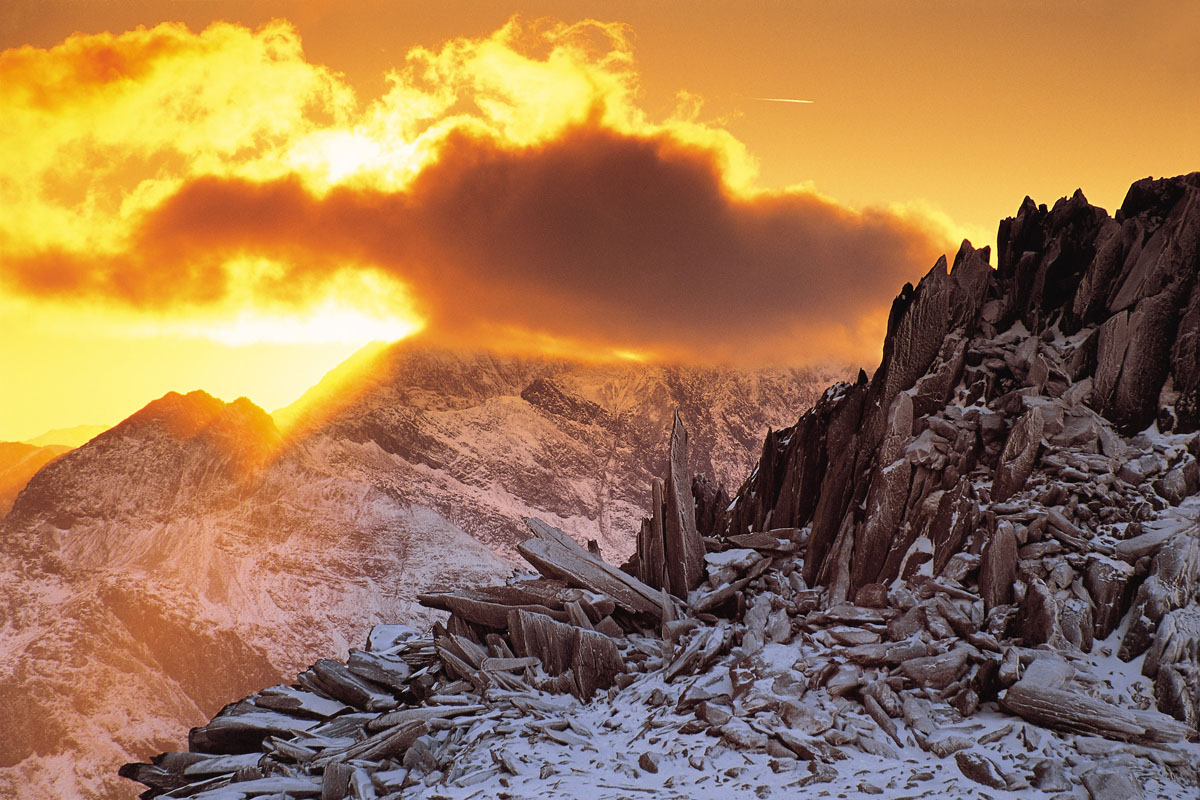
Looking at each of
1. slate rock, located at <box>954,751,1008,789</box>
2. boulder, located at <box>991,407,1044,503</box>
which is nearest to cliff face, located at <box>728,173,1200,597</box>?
boulder, located at <box>991,407,1044,503</box>

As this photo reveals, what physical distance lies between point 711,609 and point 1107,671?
11009 mm

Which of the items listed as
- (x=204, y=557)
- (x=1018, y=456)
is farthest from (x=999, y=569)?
(x=204, y=557)

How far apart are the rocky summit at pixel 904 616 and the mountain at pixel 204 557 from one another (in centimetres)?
12222

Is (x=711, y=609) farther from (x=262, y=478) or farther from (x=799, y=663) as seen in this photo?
(x=262, y=478)

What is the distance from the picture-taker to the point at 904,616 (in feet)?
72.2

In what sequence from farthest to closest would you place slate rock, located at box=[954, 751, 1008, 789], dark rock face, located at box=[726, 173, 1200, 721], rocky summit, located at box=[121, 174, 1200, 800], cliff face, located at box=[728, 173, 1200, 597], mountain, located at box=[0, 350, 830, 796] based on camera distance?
mountain, located at box=[0, 350, 830, 796], cliff face, located at box=[728, 173, 1200, 597], dark rock face, located at box=[726, 173, 1200, 721], rocky summit, located at box=[121, 174, 1200, 800], slate rock, located at box=[954, 751, 1008, 789]

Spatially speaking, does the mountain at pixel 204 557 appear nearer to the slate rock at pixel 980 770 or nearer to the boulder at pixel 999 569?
the boulder at pixel 999 569

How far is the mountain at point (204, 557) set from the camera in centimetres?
13425

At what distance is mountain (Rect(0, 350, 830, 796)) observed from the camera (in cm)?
13425

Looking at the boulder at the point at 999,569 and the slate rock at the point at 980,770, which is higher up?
the boulder at the point at 999,569

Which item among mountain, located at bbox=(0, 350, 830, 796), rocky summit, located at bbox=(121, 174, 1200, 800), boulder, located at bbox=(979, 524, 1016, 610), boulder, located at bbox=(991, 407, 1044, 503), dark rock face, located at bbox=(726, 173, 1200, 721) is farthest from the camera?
mountain, located at bbox=(0, 350, 830, 796)

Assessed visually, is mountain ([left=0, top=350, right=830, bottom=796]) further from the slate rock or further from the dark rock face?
the slate rock

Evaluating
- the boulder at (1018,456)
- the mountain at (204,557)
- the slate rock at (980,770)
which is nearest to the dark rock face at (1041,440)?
the boulder at (1018,456)

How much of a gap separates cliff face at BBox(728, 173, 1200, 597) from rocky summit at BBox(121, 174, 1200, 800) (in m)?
0.08
